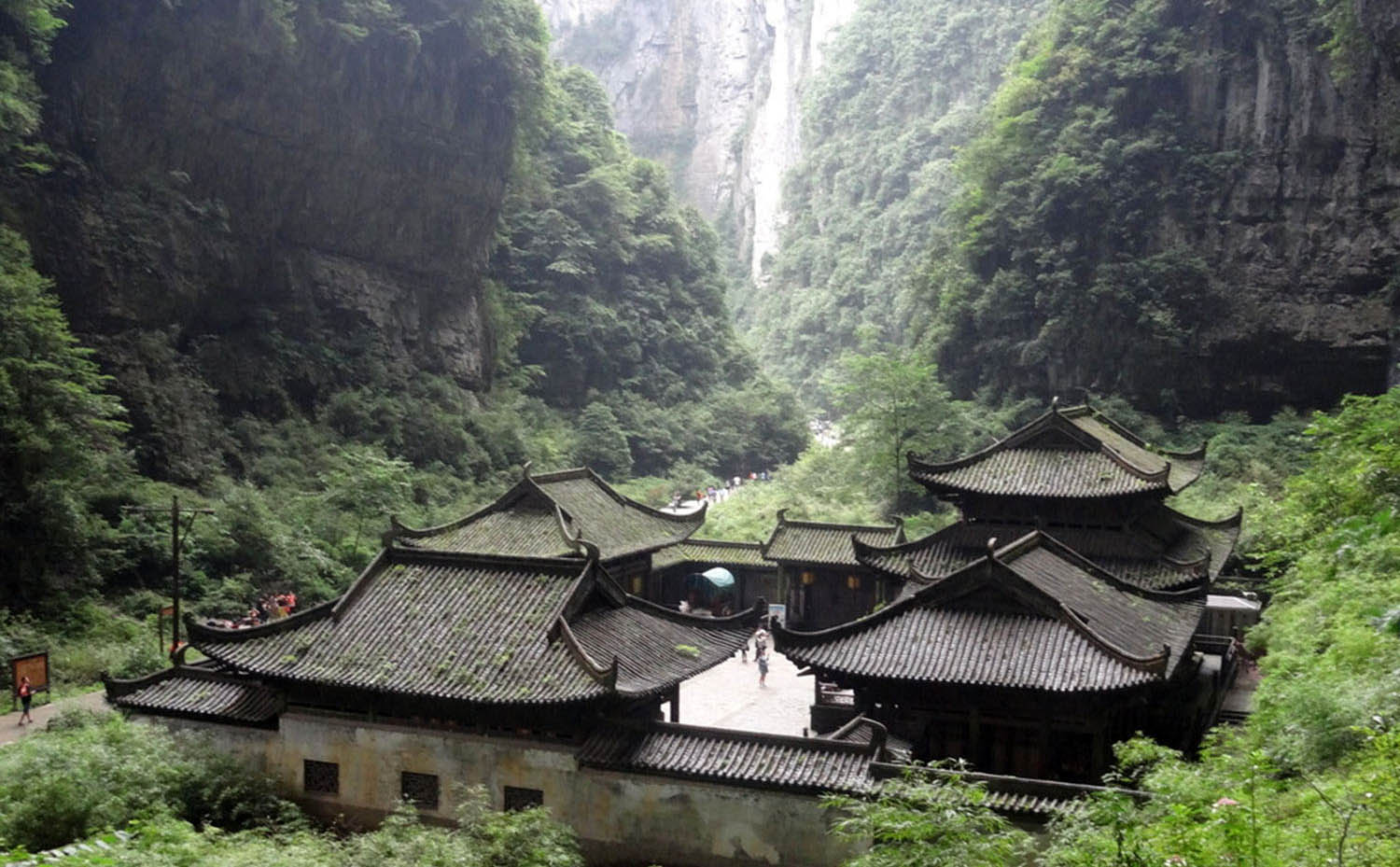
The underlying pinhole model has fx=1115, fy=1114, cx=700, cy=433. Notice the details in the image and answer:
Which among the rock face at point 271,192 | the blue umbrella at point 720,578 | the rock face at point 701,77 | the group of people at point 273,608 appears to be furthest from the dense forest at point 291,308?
the rock face at point 701,77

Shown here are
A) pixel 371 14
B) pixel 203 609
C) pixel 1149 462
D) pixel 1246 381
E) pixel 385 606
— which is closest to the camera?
pixel 385 606

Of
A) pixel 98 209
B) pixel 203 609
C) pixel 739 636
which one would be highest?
pixel 98 209

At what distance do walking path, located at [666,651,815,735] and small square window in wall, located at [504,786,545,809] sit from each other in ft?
25.5

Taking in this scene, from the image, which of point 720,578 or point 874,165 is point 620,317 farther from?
point 874,165

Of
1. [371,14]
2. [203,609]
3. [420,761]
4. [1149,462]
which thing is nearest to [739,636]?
[420,761]

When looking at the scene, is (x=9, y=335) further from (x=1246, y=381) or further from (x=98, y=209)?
(x=1246, y=381)

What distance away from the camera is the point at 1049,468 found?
27.6m

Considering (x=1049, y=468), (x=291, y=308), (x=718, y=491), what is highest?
(x=291, y=308)

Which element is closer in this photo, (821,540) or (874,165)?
(821,540)

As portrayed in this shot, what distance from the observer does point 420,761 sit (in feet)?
61.5

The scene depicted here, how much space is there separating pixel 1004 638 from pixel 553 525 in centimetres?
1509

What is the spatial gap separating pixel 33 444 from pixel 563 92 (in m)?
56.3

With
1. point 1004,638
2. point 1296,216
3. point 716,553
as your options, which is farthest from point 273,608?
point 1296,216

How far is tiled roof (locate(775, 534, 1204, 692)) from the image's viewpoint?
1748 cm
